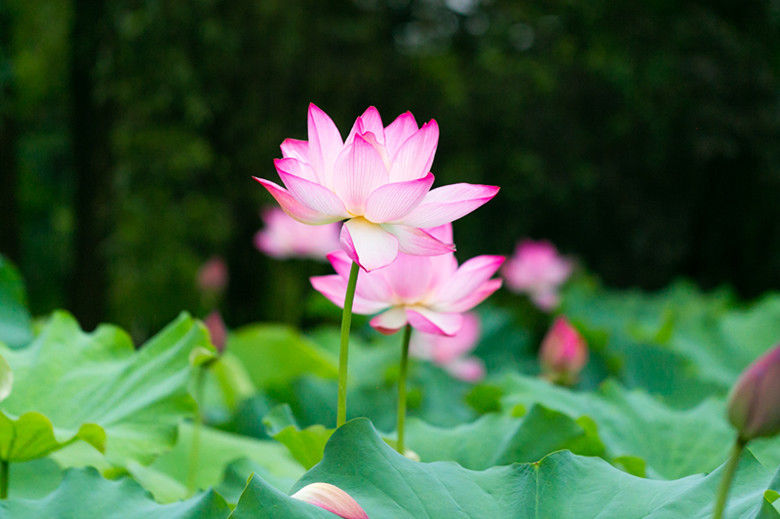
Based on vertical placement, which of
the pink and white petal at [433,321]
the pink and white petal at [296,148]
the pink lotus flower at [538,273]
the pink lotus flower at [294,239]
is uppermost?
the pink and white petal at [296,148]

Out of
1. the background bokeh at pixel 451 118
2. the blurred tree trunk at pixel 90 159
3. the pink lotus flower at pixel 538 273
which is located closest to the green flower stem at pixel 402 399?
the pink lotus flower at pixel 538 273

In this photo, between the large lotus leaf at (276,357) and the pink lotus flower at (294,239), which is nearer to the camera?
the large lotus leaf at (276,357)

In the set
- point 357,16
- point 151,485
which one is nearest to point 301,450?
point 151,485

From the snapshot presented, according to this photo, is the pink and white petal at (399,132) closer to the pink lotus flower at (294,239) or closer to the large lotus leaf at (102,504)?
the large lotus leaf at (102,504)

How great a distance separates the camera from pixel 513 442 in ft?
2.53

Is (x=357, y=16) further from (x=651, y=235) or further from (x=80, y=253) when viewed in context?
(x=80, y=253)

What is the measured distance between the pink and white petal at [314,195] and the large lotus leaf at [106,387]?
12.2 inches

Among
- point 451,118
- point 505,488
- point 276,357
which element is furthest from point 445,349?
point 451,118

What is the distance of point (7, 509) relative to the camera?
57cm

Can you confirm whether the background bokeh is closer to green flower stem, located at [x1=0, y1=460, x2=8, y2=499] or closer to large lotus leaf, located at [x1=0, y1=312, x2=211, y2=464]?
large lotus leaf, located at [x1=0, y1=312, x2=211, y2=464]

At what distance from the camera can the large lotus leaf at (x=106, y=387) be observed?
0.77 meters

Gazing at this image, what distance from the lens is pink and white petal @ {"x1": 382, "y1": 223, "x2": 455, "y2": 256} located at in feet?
1.93

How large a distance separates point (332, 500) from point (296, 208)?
8.7 inches

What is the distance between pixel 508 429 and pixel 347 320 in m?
0.32
